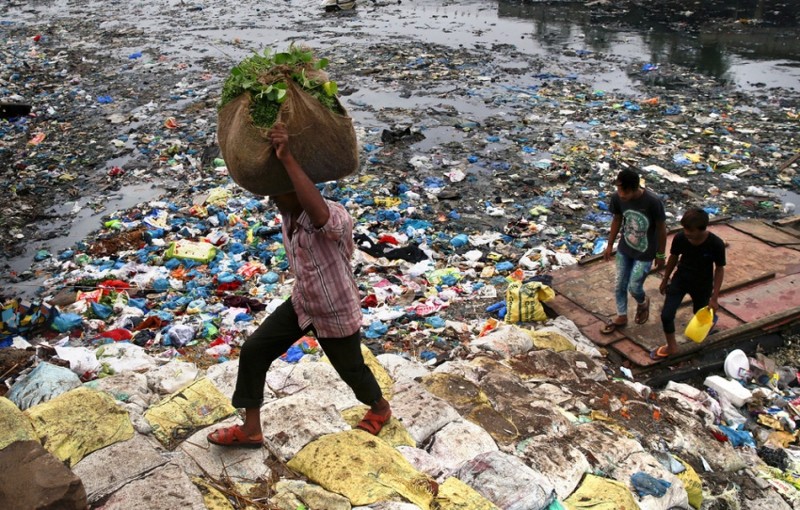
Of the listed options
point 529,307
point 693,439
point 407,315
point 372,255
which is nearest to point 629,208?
point 529,307

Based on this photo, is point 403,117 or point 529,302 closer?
point 529,302

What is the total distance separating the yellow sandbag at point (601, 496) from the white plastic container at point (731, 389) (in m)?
1.74

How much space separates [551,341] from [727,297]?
152cm

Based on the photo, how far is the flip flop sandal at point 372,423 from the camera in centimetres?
260

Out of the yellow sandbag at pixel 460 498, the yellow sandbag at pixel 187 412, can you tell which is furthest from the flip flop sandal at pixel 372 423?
the yellow sandbag at pixel 187 412

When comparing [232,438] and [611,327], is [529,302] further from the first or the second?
[232,438]

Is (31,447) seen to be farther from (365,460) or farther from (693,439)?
(693,439)

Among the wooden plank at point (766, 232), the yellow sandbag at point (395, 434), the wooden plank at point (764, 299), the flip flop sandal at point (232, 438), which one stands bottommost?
the wooden plank at point (764, 299)

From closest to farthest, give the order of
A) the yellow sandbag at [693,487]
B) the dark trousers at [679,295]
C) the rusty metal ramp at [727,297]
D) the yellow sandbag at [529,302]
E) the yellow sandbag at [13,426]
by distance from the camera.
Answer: the yellow sandbag at [13,426] < the yellow sandbag at [693,487] < the dark trousers at [679,295] < the rusty metal ramp at [727,297] < the yellow sandbag at [529,302]

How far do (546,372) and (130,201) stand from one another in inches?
211

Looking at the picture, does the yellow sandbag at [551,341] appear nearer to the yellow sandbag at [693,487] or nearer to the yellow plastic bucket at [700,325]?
the yellow plastic bucket at [700,325]

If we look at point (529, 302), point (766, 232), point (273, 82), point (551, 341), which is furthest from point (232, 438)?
point (766, 232)

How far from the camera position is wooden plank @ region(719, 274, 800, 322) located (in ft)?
14.1

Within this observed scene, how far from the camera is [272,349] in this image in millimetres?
2383
